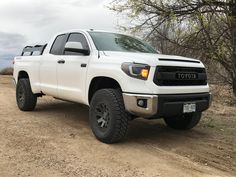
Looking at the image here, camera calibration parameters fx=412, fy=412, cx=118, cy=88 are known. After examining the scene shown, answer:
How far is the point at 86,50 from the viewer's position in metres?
7.15

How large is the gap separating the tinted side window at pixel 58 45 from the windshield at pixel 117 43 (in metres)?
0.83

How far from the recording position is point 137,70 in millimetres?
6148

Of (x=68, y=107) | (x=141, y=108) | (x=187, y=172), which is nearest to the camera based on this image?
(x=187, y=172)

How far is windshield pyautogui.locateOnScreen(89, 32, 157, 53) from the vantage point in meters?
7.23

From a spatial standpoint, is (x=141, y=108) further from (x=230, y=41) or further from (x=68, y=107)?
(x=230, y=41)

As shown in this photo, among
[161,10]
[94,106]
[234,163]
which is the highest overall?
[161,10]

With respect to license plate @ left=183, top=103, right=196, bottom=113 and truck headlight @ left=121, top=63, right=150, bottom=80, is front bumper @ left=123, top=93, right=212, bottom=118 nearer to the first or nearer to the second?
license plate @ left=183, top=103, right=196, bottom=113

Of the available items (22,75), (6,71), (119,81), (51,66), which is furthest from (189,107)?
(6,71)

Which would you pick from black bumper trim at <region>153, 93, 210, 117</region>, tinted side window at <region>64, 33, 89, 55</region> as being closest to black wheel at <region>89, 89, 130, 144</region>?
black bumper trim at <region>153, 93, 210, 117</region>

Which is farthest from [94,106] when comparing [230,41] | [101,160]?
[230,41]

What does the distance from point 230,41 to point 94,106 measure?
6577mm

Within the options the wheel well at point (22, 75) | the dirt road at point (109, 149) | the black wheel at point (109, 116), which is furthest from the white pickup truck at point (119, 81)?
the wheel well at point (22, 75)

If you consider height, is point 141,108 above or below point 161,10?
below

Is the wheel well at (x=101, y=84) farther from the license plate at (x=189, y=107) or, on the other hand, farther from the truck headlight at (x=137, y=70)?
the license plate at (x=189, y=107)
